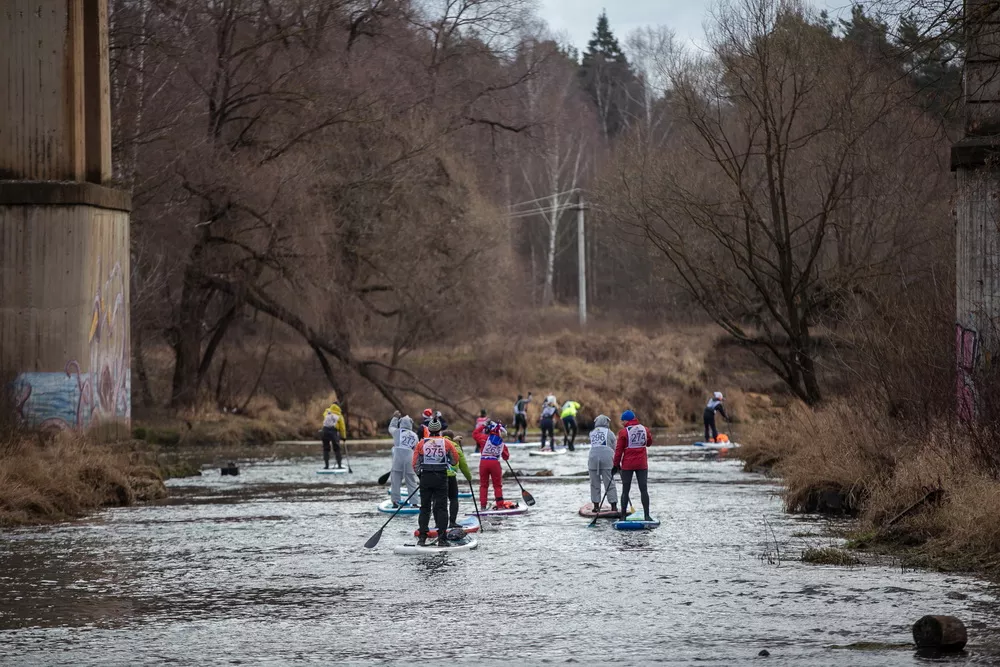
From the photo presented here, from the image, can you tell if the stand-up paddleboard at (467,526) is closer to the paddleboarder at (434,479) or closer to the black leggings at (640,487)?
the paddleboarder at (434,479)

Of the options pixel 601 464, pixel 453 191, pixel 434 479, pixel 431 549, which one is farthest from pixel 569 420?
pixel 431 549

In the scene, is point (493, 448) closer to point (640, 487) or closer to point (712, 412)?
point (640, 487)

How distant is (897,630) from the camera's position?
11.4 meters

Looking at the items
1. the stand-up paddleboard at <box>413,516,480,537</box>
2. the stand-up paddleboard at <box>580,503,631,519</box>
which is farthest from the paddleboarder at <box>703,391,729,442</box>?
the stand-up paddleboard at <box>413,516,480,537</box>

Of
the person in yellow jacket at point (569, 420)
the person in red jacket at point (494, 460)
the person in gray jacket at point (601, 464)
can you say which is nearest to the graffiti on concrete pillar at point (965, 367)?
the person in gray jacket at point (601, 464)

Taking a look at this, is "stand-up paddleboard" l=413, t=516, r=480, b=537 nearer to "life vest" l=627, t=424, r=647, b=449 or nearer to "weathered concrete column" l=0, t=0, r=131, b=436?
"life vest" l=627, t=424, r=647, b=449

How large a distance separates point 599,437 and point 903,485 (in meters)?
6.03

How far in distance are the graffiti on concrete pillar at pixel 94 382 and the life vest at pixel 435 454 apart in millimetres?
9805

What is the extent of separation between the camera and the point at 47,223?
24.8 meters

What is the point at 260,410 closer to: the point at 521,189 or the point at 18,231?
the point at 18,231

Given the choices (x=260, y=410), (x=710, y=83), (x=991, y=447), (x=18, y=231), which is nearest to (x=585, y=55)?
(x=260, y=410)

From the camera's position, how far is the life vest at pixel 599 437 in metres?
22.2

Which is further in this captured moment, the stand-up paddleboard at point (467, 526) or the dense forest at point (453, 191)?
the dense forest at point (453, 191)

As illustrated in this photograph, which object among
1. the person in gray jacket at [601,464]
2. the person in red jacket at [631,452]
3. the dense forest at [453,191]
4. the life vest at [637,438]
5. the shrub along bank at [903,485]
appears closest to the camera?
the shrub along bank at [903,485]
